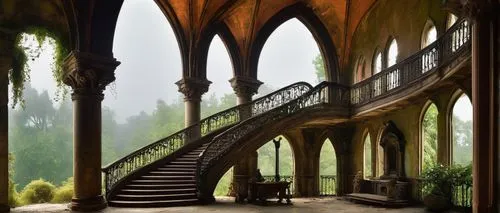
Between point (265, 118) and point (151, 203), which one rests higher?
point (265, 118)

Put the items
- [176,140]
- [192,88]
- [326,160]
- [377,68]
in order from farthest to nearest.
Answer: [326,160] → [377,68] → [192,88] → [176,140]

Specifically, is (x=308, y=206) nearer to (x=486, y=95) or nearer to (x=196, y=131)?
(x=196, y=131)

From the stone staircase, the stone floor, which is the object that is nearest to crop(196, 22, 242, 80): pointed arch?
the stone staircase

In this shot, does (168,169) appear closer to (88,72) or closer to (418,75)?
(88,72)

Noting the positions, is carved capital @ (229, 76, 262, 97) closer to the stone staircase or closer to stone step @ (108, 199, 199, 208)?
the stone staircase

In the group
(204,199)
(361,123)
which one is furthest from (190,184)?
(361,123)

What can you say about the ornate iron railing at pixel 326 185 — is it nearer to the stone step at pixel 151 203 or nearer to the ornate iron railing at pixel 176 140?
the ornate iron railing at pixel 176 140

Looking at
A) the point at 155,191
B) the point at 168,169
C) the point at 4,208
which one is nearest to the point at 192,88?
the point at 168,169

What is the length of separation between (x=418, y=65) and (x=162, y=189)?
857cm

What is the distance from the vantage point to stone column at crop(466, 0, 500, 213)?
562 centimetres

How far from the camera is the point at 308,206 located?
12.6 meters

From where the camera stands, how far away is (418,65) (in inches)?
489

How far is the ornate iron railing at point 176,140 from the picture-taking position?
13308 millimetres

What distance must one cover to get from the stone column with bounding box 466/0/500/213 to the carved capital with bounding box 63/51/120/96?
8823 millimetres
